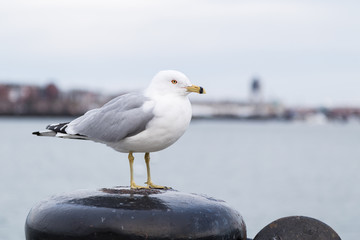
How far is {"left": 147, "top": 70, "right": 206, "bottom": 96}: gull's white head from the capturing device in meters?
5.16

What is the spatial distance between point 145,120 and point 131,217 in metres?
0.87

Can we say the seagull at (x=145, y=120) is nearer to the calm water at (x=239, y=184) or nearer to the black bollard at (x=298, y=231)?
the black bollard at (x=298, y=231)

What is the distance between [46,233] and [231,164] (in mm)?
43692

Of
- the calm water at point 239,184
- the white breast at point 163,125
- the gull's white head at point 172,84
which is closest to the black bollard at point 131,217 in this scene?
the white breast at point 163,125

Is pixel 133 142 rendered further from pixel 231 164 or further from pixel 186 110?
pixel 231 164

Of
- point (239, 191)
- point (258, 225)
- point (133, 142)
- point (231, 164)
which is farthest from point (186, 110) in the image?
point (231, 164)

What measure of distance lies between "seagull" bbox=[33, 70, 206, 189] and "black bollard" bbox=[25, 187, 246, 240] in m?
0.47

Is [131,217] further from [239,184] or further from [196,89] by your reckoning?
[239,184]

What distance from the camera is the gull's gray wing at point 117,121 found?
5094 millimetres

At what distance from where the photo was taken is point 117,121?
5195 millimetres

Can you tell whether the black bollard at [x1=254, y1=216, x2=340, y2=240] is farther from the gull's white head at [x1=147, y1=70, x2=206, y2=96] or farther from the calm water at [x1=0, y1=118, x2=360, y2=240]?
the calm water at [x1=0, y1=118, x2=360, y2=240]

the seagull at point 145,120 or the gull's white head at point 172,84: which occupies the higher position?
the gull's white head at point 172,84

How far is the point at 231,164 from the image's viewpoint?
48.1m

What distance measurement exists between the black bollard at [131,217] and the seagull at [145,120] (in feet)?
1.55
